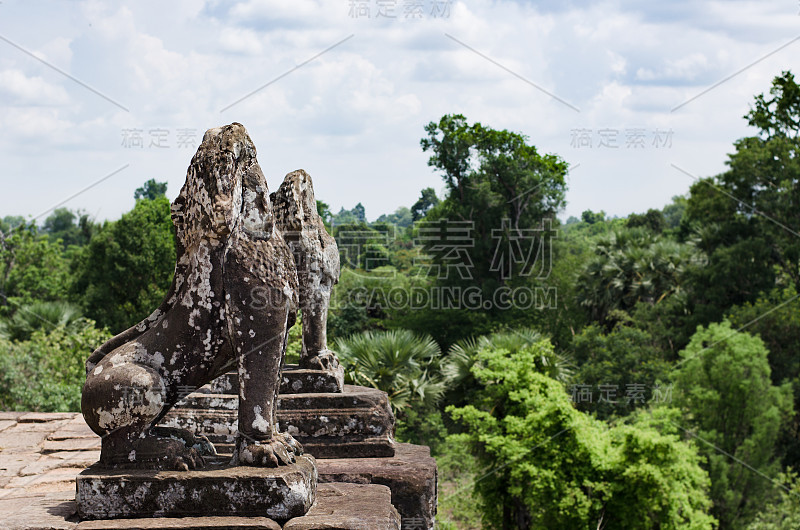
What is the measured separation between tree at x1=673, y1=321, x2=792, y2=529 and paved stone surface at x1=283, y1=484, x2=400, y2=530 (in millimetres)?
18746

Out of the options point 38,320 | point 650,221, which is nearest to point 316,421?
point 38,320

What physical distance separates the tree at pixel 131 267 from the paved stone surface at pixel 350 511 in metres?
26.8

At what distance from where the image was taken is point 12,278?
32.3 meters

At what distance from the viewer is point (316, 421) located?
17.1 ft

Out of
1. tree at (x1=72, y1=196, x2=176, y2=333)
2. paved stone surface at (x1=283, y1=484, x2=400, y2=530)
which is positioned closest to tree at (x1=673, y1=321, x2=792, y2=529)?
paved stone surface at (x1=283, y1=484, x2=400, y2=530)

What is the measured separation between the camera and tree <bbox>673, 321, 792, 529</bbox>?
21.0m

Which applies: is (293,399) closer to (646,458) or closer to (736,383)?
(646,458)

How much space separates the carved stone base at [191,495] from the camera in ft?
11.3

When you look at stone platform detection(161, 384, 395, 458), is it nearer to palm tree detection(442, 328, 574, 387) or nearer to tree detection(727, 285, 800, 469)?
palm tree detection(442, 328, 574, 387)

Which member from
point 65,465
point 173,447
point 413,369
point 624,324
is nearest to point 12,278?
point 413,369

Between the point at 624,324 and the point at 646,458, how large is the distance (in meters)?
15.3

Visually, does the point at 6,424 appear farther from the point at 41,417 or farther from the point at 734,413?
the point at 734,413

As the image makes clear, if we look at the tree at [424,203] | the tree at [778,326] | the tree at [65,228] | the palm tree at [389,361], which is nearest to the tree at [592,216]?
the tree at [424,203]

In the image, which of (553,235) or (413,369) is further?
(553,235)
